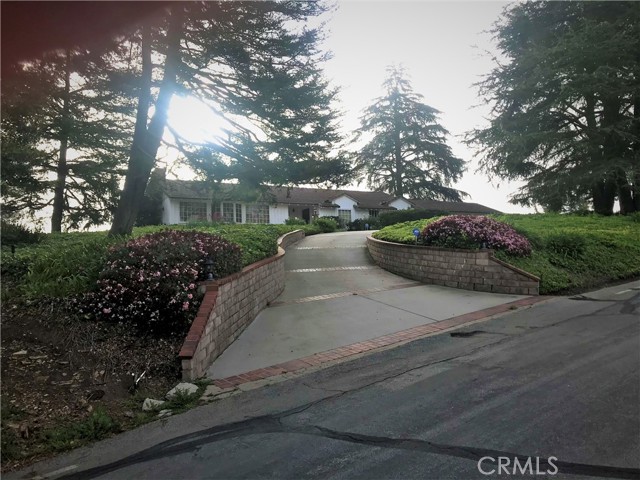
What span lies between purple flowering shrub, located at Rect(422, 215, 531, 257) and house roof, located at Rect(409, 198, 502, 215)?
1315 inches

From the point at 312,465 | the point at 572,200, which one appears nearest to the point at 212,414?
the point at 312,465

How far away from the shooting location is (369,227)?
3400cm

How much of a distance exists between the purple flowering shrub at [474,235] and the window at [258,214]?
24048mm

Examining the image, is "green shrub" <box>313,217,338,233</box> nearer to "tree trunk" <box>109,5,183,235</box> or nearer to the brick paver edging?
"tree trunk" <box>109,5,183,235</box>

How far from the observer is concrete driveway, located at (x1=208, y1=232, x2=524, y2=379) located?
551 cm

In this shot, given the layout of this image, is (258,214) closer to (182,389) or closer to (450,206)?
(450,206)

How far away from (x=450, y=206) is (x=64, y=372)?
47.5 meters

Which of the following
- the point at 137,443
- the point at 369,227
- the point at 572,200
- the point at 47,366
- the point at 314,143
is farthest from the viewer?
the point at 369,227

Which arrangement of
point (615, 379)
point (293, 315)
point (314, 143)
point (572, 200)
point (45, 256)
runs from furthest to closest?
point (572, 200)
point (314, 143)
point (293, 315)
point (45, 256)
point (615, 379)

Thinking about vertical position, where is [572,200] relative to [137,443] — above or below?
above

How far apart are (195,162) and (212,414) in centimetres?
794

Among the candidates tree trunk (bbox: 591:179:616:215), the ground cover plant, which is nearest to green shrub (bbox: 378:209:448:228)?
tree trunk (bbox: 591:179:616:215)

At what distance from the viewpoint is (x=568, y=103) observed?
1947cm

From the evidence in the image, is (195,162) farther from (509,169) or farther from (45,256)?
(509,169)
